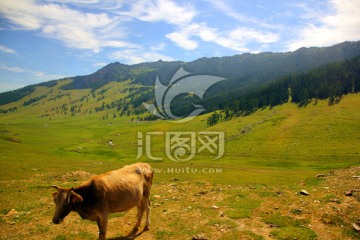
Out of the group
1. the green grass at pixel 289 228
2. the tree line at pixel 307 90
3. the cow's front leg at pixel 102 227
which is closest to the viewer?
the cow's front leg at pixel 102 227

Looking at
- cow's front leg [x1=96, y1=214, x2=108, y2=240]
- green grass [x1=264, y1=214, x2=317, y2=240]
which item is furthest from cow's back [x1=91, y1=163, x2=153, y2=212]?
green grass [x1=264, y1=214, x2=317, y2=240]

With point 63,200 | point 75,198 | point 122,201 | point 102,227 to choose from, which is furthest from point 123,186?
point 63,200

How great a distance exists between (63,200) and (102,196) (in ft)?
5.98

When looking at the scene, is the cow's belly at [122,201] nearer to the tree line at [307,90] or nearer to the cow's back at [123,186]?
the cow's back at [123,186]

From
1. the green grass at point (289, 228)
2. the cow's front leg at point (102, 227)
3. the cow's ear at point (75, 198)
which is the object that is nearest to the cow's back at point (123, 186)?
the cow's front leg at point (102, 227)

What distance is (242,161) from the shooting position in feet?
251

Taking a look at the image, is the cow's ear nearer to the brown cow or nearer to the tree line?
the brown cow

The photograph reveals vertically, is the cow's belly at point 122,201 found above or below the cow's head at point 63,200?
below

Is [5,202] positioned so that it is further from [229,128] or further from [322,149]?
[229,128]

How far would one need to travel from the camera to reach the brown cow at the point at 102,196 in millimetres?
10984

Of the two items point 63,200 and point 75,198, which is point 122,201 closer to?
point 75,198

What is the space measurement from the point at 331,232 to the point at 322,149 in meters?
78.4

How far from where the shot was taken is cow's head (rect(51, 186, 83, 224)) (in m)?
10.8

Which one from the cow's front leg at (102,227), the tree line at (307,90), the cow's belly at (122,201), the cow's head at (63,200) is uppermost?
the tree line at (307,90)
